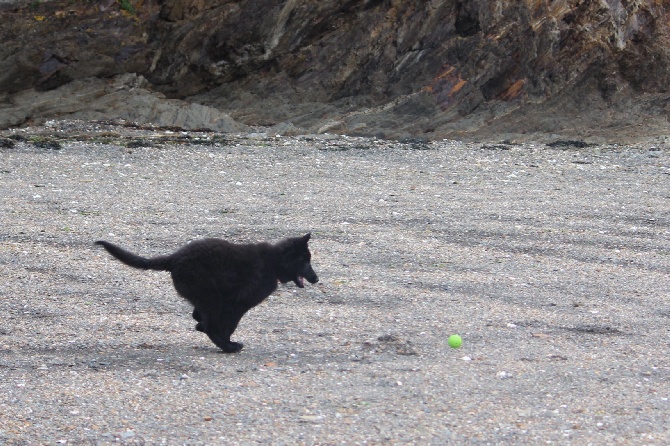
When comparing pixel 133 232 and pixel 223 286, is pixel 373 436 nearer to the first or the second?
pixel 223 286

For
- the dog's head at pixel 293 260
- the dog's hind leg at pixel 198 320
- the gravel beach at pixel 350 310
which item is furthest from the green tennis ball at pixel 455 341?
the dog's hind leg at pixel 198 320

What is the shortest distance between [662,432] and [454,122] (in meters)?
16.1

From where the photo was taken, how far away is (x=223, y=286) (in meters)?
6.85

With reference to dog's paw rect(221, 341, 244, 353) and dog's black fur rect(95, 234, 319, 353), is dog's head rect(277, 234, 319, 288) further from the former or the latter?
dog's paw rect(221, 341, 244, 353)

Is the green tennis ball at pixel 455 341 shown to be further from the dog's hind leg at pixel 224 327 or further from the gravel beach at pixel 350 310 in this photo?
the dog's hind leg at pixel 224 327

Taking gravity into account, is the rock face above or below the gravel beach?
above

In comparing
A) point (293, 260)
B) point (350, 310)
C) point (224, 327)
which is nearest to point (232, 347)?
point (224, 327)

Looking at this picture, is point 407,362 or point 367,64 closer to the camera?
point 407,362

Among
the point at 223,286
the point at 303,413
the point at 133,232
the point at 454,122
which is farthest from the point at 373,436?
the point at 454,122

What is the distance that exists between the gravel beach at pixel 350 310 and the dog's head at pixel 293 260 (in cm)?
50

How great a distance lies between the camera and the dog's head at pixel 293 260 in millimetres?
7215

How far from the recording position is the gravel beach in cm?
579

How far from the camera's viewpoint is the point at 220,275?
6.83 m

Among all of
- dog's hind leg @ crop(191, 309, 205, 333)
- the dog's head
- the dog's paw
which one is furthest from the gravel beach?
the dog's head
